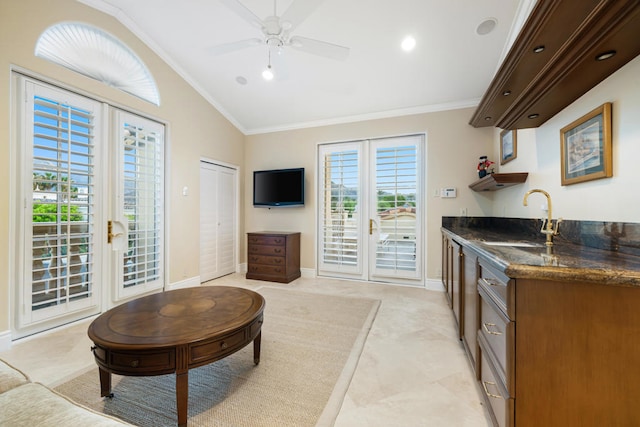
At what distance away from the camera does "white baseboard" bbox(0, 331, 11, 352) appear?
7.03 feet

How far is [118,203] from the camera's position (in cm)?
298

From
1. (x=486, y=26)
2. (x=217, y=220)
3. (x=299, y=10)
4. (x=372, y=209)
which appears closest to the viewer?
(x=299, y=10)

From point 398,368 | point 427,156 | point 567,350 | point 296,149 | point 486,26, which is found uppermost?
point 486,26

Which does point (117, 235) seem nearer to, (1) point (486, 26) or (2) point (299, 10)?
(2) point (299, 10)

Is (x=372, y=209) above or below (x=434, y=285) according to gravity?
above

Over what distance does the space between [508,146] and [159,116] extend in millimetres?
4369

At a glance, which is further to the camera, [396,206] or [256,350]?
[396,206]

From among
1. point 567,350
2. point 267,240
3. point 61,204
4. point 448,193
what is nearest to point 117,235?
point 61,204

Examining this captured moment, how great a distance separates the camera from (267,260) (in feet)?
14.3

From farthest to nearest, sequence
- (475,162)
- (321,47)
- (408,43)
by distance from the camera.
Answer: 1. (475,162)
2. (408,43)
3. (321,47)

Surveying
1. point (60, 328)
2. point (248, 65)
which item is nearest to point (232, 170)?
point (248, 65)

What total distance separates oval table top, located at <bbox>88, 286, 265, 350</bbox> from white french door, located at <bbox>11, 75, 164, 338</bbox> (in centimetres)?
131

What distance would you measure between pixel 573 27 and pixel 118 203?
13.1 ft

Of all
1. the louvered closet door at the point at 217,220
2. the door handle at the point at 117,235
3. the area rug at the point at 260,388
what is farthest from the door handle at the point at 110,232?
the area rug at the point at 260,388
